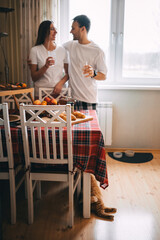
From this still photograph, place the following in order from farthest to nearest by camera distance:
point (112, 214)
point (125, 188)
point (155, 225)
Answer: point (125, 188) → point (112, 214) → point (155, 225)

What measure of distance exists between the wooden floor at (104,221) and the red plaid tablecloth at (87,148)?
0.40 m

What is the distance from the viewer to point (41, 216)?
190cm

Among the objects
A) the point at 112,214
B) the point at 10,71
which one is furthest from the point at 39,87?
the point at 112,214

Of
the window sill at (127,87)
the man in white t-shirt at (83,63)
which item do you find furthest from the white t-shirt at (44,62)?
the window sill at (127,87)

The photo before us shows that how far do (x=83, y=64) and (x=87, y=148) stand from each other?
1234mm

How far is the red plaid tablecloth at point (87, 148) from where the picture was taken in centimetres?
168

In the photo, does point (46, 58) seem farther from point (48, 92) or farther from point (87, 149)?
point (87, 149)

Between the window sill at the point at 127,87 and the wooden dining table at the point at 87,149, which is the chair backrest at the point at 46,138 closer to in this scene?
the wooden dining table at the point at 87,149

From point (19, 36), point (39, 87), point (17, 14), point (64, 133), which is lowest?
point (64, 133)

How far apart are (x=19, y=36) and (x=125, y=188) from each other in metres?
2.33

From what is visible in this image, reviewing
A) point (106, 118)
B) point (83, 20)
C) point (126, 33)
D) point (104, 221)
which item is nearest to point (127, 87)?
point (106, 118)

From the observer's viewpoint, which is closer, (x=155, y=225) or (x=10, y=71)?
(x=155, y=225)

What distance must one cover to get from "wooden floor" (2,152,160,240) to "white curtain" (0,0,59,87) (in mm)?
1613

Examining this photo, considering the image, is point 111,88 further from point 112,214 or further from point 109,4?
point 112,214
